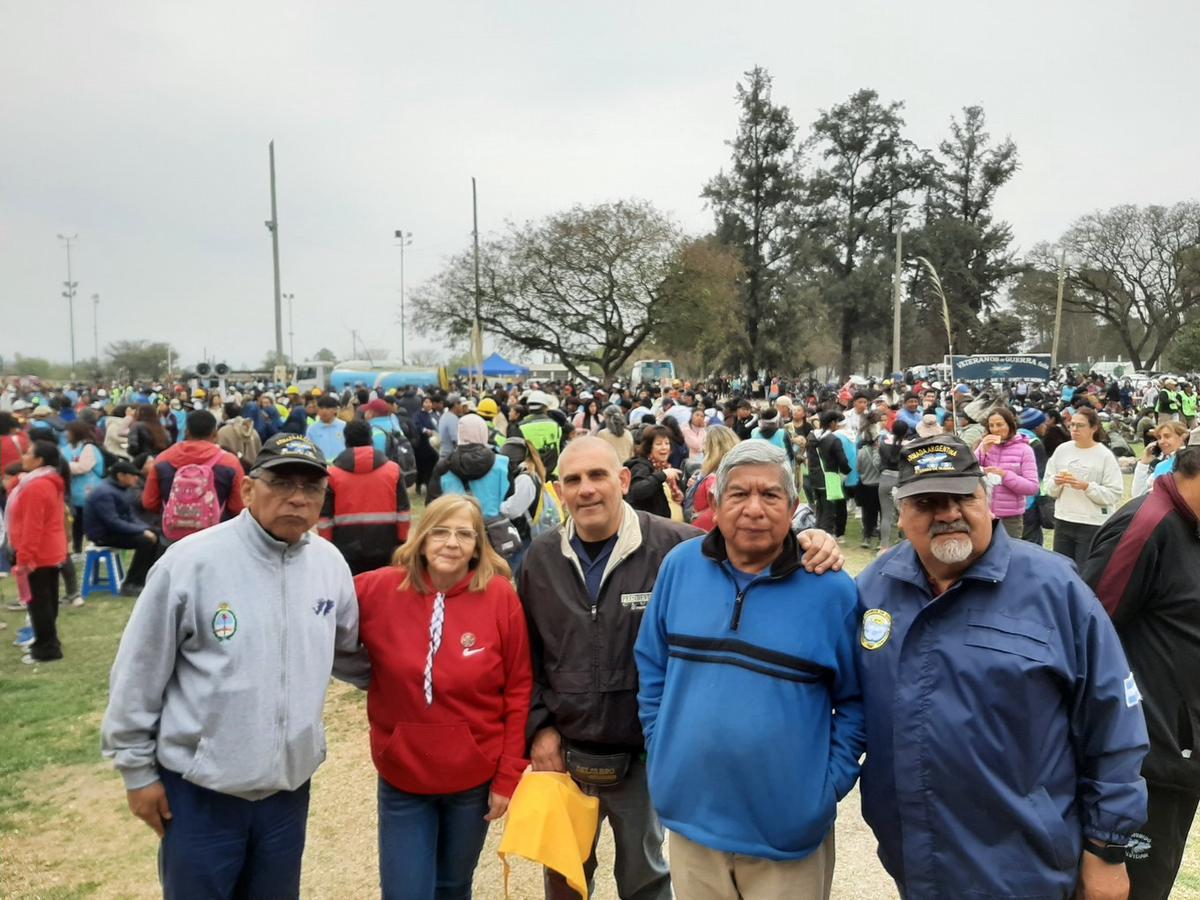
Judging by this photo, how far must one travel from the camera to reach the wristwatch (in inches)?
78.2

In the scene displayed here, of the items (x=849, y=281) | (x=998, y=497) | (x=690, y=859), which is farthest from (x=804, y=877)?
(x=849, y=281)

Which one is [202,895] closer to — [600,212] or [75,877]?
[75,877]

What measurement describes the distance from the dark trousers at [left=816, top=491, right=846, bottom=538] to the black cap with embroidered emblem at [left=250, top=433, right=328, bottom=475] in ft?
30.7

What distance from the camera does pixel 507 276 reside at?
106 feet

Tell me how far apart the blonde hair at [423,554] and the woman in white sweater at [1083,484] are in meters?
5.72

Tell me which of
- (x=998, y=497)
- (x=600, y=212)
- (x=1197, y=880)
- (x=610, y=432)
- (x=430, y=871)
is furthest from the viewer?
(x=600, y=212)

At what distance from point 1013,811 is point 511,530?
3.80 meters

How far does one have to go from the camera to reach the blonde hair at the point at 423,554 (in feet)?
8.84

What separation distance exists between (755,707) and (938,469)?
2.67 feet

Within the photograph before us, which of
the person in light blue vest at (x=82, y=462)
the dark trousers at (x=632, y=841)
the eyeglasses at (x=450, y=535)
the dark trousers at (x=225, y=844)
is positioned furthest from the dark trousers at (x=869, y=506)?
the person in light blue vest at (x=82, y=462)

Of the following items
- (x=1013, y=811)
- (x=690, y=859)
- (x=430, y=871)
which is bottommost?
(x=430, y=871)

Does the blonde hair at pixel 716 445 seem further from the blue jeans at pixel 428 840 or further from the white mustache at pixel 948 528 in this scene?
the white mustache at pixel 948 528

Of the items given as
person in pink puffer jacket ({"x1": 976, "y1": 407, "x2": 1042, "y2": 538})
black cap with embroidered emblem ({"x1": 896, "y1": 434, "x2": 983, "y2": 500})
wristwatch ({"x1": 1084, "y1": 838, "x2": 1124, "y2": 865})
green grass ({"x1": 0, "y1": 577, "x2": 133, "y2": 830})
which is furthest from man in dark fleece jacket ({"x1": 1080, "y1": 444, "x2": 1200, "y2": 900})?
green grass ({"x1": 0, "y1": 577, "x2": 133, "y2": 830})

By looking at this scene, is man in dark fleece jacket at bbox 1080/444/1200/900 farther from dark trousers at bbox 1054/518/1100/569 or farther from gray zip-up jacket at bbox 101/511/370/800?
dark trousers at bbox 1054/518/1100/569
